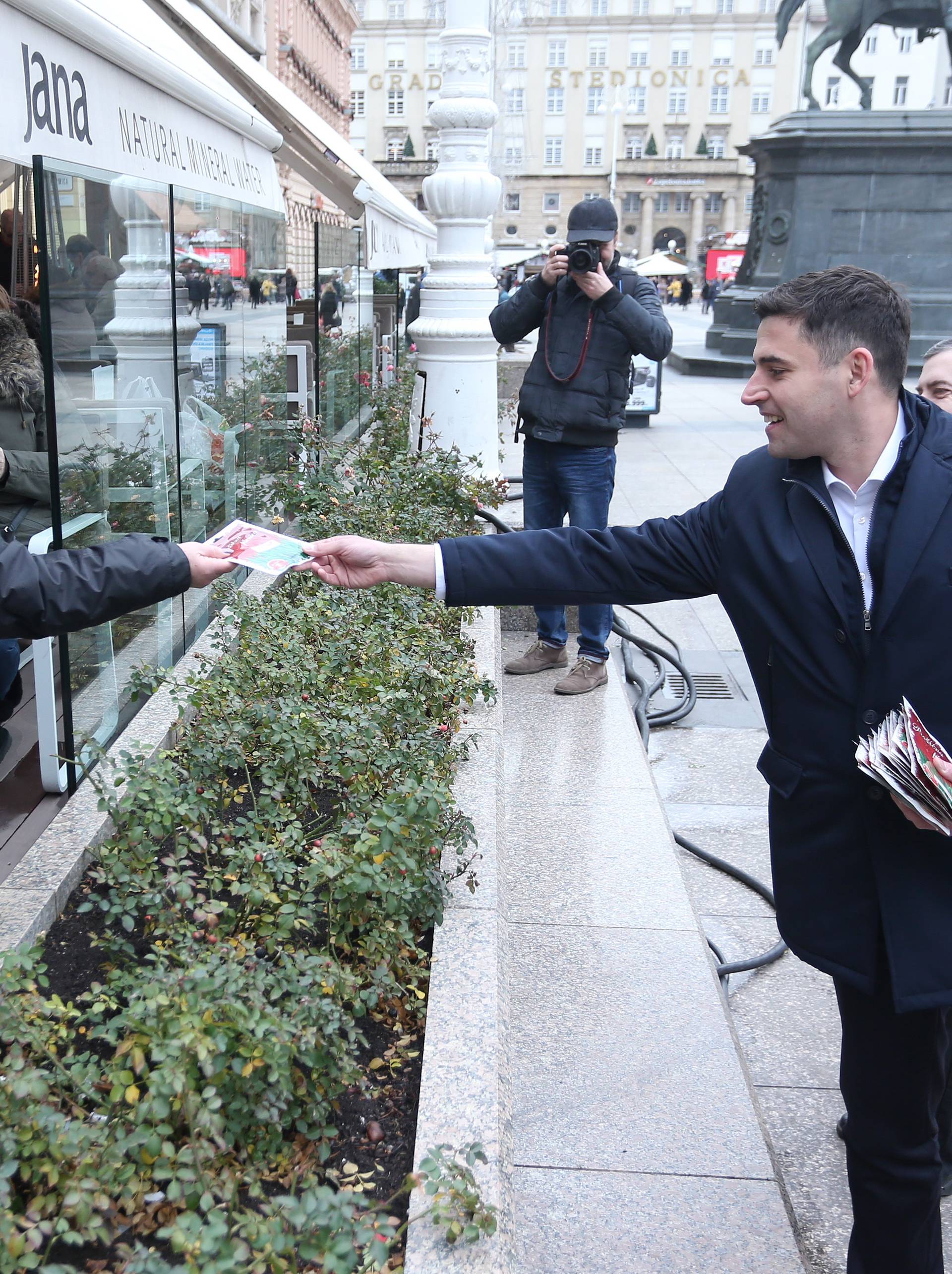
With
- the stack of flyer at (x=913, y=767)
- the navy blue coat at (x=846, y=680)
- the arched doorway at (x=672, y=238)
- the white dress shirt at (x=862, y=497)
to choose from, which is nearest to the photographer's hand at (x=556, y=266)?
the navy blue coat at (x=846, y=680)

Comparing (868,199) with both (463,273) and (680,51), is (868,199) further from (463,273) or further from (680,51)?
(680,51)

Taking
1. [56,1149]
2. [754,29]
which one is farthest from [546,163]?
[56,1149]

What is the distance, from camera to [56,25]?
119 inches

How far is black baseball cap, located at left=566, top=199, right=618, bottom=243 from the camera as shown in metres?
5.48

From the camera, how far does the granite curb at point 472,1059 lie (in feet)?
6.98

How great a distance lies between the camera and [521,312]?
575 centimetres

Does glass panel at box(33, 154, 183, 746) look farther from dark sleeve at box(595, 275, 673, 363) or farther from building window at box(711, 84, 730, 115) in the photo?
building window at box(711, 84, 730, 115)

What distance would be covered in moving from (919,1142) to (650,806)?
2477 mm

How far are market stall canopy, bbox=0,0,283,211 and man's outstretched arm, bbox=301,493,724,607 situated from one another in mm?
1343

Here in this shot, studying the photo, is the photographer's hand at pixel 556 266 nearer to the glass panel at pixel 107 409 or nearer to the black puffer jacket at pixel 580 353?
the black puffer jacket at pixel 580 353

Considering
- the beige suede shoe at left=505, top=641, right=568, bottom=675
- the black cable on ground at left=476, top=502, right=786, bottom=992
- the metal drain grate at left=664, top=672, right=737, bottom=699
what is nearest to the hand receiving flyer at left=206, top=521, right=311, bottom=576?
the black cable on ground at left=476, top=502, right=786, bottom=992

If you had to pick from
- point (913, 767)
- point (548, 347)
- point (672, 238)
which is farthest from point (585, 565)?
point (672, 238)

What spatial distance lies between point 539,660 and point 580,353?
147cm

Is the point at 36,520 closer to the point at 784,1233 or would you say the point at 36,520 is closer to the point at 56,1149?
the point at 56,1149
